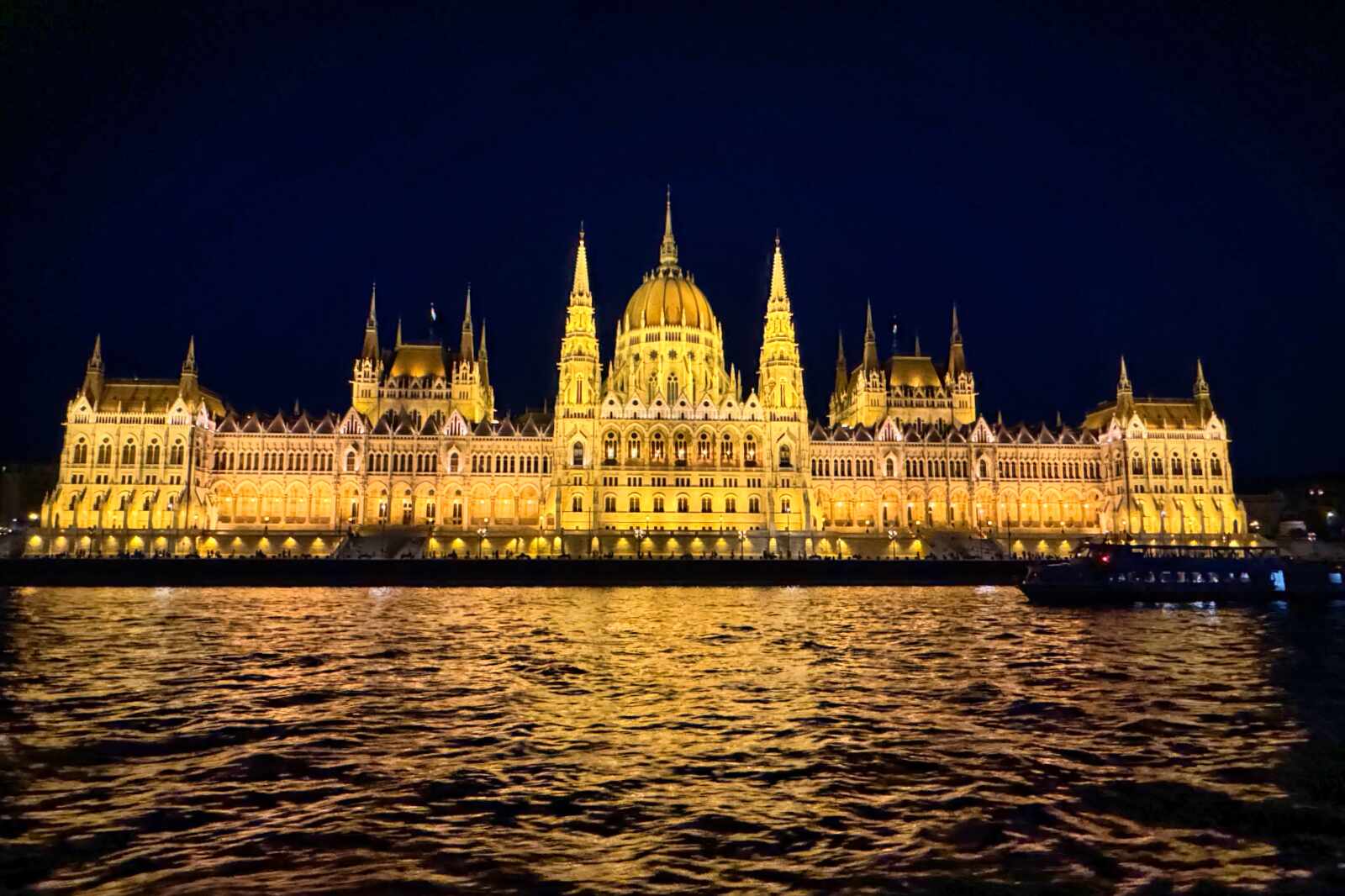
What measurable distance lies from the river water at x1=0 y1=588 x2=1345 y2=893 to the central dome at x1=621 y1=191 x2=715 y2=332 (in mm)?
72423

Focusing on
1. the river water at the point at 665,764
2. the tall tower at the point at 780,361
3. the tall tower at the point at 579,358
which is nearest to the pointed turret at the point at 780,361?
the tall tower at the point at 780,361

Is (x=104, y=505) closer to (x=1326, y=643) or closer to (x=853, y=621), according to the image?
(x=853, y=621)

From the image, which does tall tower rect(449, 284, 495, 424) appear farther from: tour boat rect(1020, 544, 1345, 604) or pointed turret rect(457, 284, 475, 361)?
tour boat rect(1020, 544, 1345, 604)

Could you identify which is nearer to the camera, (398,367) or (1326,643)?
(1326,643)

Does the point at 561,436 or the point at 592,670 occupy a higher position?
the point at 561,436

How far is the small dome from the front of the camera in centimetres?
10319

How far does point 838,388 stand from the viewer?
130750 mm

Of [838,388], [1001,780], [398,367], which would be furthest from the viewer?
[838,388]

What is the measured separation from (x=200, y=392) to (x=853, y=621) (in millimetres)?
79375

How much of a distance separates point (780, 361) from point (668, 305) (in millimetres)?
15135

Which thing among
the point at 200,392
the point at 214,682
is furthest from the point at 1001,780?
the point at 200,392

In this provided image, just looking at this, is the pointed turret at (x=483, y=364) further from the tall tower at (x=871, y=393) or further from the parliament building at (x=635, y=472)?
the tall tower at (x=871, y=393)

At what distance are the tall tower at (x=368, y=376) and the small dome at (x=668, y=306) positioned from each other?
2985 centimetres

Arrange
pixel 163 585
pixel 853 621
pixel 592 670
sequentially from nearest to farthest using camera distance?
pixel 592 670
pixel 853 621
pixel 163 585
